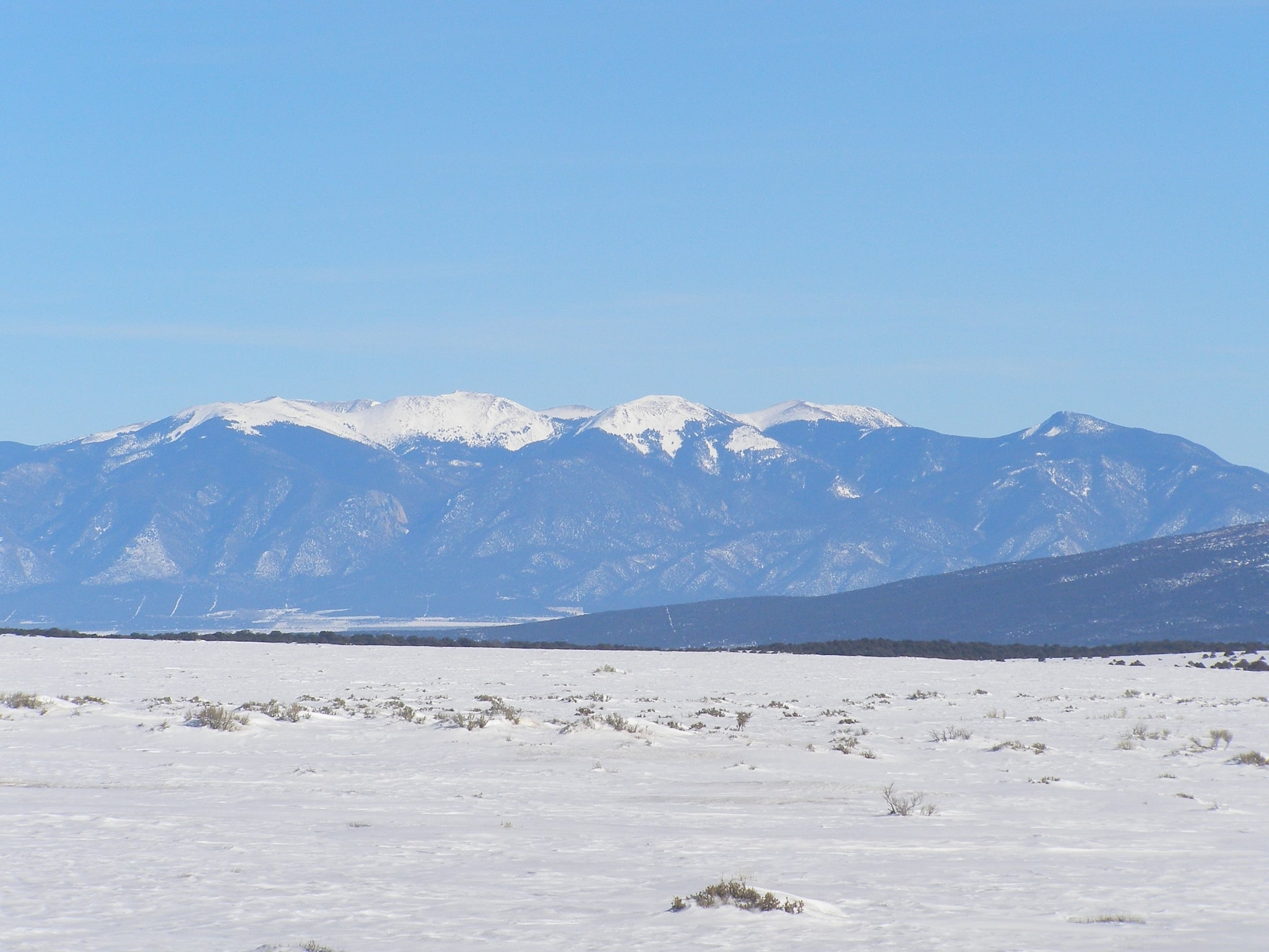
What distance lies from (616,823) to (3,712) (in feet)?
42.4

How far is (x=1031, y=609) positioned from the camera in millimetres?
121812

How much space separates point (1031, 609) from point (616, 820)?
109 meters

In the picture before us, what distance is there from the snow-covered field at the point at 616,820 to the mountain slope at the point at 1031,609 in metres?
75.6

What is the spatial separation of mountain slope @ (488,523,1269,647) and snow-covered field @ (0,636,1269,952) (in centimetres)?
7565

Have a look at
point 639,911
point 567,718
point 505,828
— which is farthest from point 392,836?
point 567,718

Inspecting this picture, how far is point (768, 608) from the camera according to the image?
5586 inches

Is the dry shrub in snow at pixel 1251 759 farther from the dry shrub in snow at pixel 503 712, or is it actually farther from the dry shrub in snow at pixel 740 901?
the dry shrub in snow at pixel 740 901

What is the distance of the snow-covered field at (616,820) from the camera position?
37.5 ft

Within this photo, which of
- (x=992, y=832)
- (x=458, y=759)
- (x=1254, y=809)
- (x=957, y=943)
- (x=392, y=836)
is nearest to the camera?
(x=957, y=943)

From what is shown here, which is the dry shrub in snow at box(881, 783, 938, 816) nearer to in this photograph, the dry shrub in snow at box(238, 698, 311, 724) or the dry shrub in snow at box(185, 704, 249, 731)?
the dry shrub in snow at box(185, 704, 249, 731)

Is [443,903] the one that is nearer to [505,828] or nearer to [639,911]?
[639,911]

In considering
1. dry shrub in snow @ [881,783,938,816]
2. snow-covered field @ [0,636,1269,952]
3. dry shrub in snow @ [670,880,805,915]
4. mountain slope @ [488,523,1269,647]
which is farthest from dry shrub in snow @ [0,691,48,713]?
mountain slope @ [488,523,1269,647]

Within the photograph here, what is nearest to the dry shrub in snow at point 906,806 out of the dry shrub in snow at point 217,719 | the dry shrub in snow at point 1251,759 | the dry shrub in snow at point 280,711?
the dry shrub in snow at point 1251,759

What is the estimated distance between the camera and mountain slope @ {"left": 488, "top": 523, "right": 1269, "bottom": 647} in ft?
358
